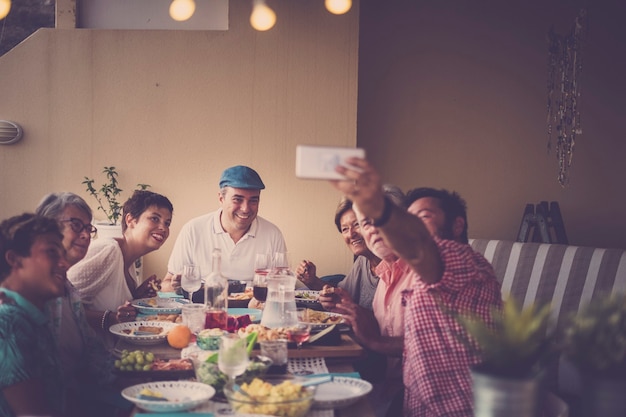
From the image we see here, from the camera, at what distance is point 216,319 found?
107 inches

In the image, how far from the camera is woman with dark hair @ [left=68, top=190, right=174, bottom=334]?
3.20m

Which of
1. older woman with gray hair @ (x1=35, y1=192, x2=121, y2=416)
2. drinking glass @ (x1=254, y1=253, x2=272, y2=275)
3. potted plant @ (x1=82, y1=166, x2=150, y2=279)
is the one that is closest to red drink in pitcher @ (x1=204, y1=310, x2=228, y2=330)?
older woman with gray hair @ (x1=35, y1=192, x2=121, y2=416)

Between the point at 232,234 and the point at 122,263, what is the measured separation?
44.1 inches

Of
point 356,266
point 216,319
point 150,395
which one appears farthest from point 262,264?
point 150,395

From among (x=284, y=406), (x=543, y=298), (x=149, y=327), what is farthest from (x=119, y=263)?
(x=543, y=298)

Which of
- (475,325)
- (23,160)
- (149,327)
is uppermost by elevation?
(23,160)

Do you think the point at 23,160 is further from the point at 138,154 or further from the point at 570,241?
the point at 570,241

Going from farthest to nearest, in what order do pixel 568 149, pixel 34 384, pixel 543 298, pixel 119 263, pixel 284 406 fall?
pixel 568 149
pixel 543 298
pixel 119 263
pixel 34 384
pixel 284 406

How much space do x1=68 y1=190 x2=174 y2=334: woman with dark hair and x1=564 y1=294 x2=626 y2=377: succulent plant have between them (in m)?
2.10

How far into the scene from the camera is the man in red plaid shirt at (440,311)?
188cm

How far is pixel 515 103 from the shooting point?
574cm

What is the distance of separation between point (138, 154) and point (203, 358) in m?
3.35

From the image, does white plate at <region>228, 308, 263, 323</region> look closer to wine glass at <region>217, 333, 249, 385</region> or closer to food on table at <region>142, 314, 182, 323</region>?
food on table at <region>142, 314, 182, 323</region>

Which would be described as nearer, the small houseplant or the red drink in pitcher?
the red drink in pitcher
